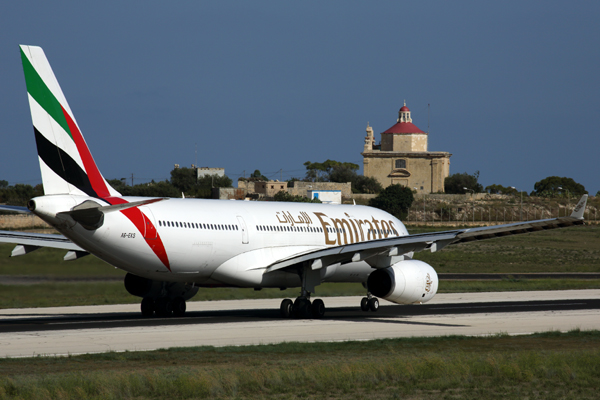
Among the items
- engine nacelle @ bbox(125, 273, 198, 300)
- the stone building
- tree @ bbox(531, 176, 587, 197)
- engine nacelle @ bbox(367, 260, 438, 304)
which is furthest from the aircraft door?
tree @ bbox(531, 176, 587, 197)

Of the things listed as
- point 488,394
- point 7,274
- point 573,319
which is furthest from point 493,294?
point 488,394

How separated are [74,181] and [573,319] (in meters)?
16.4

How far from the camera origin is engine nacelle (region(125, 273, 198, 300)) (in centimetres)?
2477

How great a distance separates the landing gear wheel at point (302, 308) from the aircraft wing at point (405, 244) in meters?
1.23

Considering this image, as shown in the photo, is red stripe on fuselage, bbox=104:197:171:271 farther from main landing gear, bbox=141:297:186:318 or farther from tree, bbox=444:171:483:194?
tree, bbox=444:171:483:194

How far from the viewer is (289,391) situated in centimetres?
1250

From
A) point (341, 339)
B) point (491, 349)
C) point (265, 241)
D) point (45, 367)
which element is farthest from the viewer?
point (265, 241)

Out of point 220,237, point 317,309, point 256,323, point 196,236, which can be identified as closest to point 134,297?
point 317,309

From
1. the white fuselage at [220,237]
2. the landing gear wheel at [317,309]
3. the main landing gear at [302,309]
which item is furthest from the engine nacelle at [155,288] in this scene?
the landing gear wheel at [317,309]

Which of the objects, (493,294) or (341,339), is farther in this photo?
(493,294)

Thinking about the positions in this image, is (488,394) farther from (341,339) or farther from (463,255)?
(463,255)

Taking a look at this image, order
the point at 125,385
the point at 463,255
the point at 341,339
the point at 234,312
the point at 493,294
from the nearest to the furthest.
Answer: the point at 125,385 < the point at 341,339 < the point at 234,312 < the point at 493,294 < the point at 463,255

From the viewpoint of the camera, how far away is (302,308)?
24875 mm

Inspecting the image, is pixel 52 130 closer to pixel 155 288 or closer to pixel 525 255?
pixel 155 288
